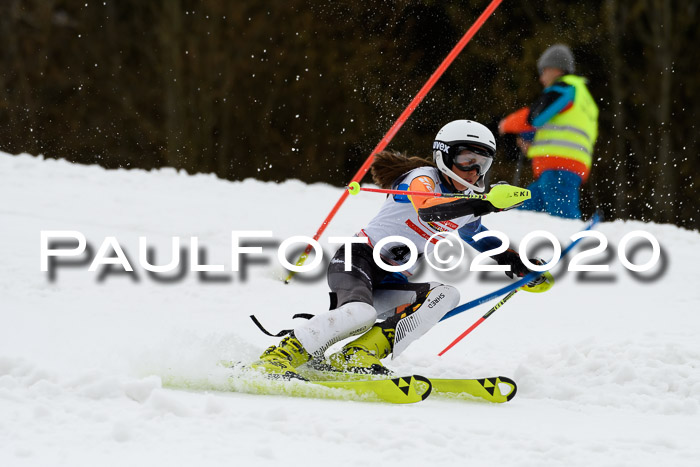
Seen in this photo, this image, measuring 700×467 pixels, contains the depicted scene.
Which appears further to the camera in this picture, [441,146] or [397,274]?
[397,274]

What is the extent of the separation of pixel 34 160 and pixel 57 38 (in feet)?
38.4

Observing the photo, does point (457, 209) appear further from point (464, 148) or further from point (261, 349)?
point (261, 349)

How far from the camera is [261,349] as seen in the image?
173 inches

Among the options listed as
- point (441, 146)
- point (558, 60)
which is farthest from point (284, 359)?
point (558, 60)

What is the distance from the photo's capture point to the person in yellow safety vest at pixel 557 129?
26.2 feet

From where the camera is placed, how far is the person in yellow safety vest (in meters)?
7.98

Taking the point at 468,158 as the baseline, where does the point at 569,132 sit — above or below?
above

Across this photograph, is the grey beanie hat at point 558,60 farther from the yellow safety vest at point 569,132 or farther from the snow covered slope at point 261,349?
the snow covered slope at point 261,349

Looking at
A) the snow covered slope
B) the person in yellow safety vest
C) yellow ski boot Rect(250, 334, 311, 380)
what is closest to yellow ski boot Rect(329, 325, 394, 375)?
yellow ski boot Rect(250, 334, 311, 380)

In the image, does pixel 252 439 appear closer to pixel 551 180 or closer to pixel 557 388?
pixel 557 388

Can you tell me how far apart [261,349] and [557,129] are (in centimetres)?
461

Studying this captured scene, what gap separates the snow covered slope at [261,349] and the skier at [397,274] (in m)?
0.38

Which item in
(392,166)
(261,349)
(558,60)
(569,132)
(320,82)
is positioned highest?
(320,82)

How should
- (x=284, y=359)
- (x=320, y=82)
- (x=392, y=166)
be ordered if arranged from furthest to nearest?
(x=320, y=82), (x=392, y=166), (x=284, y=359)
